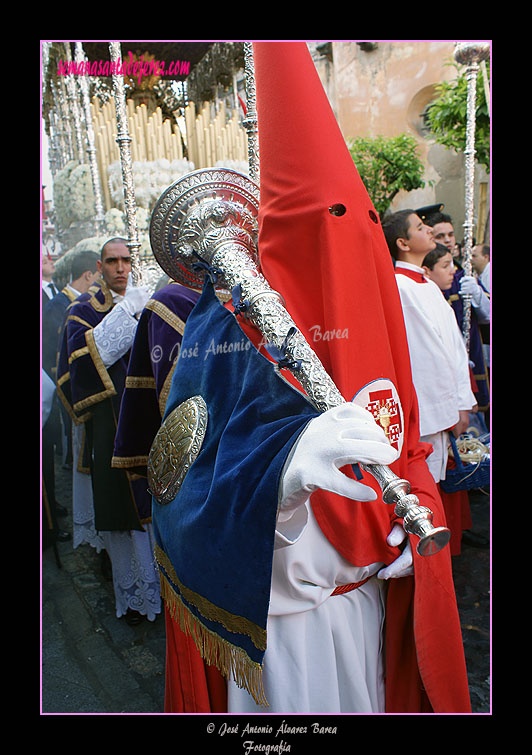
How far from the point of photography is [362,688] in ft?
Result: 5.23

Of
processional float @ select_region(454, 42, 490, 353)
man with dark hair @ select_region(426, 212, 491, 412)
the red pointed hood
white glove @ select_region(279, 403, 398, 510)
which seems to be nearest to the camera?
white glove @ select_region(279, 403, 398, 510)

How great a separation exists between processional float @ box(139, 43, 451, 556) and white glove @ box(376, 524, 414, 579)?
529 mm

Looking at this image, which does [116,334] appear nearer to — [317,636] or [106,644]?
[106,644]

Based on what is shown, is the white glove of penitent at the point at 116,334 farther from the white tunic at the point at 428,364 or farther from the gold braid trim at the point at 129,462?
the white tunic at the point at 428,364

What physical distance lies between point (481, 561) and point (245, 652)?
3360mm

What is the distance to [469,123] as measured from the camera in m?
4.48

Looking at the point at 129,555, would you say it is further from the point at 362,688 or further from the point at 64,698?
the point at 362,688

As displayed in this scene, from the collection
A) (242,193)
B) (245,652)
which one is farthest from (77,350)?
(245,652)

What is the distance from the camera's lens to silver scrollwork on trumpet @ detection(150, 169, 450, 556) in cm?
122

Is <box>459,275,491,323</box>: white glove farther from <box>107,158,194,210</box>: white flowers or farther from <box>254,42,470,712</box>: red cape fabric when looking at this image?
<box>254,42,470,712</box>: red cape fabric

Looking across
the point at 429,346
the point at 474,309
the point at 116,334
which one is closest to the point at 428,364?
the point at 429,346

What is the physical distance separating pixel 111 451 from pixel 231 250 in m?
2.30

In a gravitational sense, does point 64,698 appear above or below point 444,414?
below

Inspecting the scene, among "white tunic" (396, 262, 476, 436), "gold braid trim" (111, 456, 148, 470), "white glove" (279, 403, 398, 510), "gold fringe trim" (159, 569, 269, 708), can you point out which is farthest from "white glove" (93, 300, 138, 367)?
"white glove" (279, 403, 398, 510)
